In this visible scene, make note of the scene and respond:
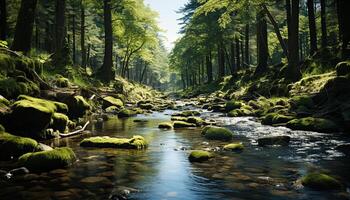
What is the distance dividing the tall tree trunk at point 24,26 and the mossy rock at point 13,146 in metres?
9.31

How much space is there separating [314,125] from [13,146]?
1054 centimetres

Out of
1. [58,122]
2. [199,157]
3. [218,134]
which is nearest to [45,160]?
[199,157]

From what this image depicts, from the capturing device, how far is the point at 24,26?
58.6ft

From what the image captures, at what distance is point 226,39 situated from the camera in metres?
44.1

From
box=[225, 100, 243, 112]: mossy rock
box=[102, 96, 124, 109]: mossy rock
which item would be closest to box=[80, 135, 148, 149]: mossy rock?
box=[225, 100, 243, 112]: mossy rock

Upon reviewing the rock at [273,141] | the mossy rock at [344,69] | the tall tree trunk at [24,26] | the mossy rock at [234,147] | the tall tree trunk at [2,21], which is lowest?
the mossy rock at [234,147]

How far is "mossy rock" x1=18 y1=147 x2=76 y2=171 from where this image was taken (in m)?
8.32

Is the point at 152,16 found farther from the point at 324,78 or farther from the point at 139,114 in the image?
the point at 324,78

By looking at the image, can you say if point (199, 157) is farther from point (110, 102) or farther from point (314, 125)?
point (110, 102)

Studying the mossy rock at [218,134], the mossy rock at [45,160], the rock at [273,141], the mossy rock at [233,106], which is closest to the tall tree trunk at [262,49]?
the mossy rock at [233,106]

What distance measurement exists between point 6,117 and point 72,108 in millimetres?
6379

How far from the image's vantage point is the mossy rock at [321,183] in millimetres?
7172

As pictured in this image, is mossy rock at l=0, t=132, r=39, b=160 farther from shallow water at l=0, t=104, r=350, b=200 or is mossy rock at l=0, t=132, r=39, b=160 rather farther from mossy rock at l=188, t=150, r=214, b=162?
mossy rock at l=188, t=150, r=214, b=162

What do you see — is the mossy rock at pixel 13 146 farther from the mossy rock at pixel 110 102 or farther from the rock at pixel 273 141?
the mossy rock at pixel 110 102
